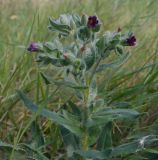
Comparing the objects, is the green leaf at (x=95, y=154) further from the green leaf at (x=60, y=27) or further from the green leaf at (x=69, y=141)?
the green leaf at (x=60, y=27)

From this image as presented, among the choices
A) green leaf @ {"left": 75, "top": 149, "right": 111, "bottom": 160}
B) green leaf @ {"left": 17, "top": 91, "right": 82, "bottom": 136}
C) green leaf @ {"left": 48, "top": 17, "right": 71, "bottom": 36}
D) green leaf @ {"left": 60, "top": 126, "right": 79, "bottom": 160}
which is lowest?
green leaf @ {"left": 75, "top": 149, "right": 111, "bottom": 160}

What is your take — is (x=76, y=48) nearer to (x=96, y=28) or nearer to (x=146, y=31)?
(x=96, y=28)

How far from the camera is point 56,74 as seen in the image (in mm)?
3074

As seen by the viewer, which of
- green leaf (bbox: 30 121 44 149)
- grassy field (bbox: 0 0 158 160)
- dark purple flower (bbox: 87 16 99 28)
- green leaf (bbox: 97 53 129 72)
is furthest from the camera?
grassy field (bbox: 0 0 158 160)

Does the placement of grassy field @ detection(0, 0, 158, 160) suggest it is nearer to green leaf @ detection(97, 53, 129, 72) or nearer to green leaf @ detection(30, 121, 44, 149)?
green leaf @ detection(30, 121, 44, 149)

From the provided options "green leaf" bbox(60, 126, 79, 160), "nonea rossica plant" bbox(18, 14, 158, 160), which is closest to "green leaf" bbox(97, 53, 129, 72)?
"nonea rossica plant" bbox(18, 14, 158, 160)

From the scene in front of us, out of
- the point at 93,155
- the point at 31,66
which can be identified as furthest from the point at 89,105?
the point at 31,66

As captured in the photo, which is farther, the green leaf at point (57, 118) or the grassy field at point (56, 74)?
the grassy field at point (56, 74)

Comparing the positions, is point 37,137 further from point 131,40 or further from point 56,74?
point 56,74

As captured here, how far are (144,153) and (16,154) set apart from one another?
1.97ft

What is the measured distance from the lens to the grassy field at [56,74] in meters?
2.49

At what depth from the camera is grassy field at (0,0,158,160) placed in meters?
2.49

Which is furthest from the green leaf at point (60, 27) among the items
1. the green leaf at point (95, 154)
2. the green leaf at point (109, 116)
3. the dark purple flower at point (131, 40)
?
the green leaf at point (95, 154)

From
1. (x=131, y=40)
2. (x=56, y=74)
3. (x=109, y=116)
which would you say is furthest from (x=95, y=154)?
(x=56, y=74)
